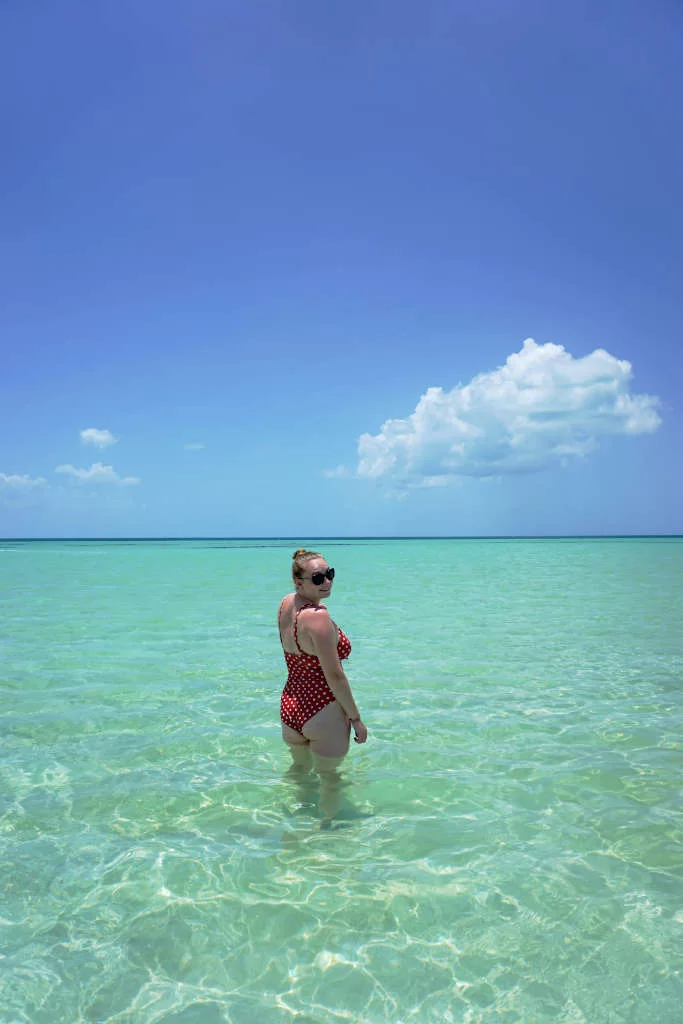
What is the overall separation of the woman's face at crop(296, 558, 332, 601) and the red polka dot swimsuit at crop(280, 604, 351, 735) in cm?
13

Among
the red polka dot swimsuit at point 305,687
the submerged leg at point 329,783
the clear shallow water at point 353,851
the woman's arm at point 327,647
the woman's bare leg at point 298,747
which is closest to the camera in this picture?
the clear shallow water at point 353,851

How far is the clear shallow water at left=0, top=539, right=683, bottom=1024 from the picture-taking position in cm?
327

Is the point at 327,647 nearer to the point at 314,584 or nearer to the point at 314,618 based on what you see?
the point at 314,618

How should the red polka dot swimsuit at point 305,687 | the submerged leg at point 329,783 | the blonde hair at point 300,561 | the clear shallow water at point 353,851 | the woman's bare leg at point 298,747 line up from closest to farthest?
the clear shallow water at point 353,851 → the blonde hair at point 300,561 → the red polka dot swimsuit at point 305,687 → the submerged leg at point 329,783 → the woman's bare leg at point 298,747

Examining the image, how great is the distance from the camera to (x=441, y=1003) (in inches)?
125

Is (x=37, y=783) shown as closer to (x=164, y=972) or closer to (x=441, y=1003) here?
(x=164, y=972)

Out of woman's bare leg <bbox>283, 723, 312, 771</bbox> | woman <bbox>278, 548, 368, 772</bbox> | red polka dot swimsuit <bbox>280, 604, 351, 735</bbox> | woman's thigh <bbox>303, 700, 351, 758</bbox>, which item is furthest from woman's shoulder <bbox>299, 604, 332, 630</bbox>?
woman's bare leg <bbox>283, 723, 312, 771</bbox>

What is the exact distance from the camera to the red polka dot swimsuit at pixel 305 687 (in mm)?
5113

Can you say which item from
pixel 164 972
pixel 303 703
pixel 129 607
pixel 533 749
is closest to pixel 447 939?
pixel 164 972

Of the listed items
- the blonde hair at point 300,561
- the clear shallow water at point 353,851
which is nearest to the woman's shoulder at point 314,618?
the blonde hair at point 300,561

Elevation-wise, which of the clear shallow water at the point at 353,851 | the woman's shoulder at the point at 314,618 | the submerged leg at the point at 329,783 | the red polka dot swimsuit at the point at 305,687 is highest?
the woman's shoulder at the point at 314,618

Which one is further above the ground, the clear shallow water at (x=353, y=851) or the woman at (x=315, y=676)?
the woman at (x=315, y=676)

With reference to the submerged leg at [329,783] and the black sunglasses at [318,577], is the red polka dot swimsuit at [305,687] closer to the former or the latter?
the black sunglasses at [318,577]

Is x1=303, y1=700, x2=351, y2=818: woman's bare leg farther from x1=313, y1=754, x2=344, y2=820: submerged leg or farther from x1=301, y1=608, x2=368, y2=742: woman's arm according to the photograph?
x1=301, y1=608, x2=368, y2=742: woman's arm
